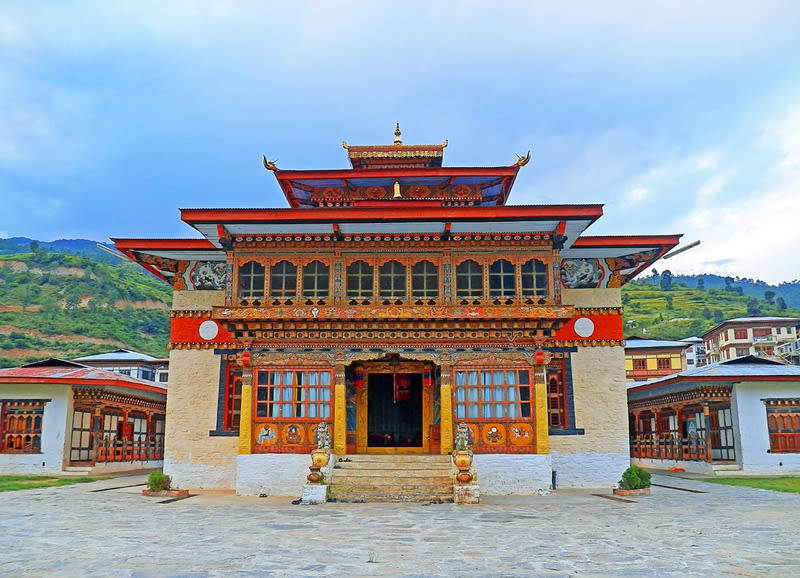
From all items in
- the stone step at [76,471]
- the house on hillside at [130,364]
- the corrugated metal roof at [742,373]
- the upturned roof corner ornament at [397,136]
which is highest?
the upturned roof corner ornament at [397,136]

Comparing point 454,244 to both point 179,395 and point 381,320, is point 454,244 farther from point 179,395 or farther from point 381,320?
point 179,395

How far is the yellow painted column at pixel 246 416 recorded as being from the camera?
18250 millimetres

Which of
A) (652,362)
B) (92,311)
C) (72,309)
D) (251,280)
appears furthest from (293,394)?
(92,311)

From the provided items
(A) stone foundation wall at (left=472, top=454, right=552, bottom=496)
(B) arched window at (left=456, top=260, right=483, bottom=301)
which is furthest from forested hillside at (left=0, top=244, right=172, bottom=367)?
(A) stone foundation wall at (left=472, top=454, right=552, bottom=496)

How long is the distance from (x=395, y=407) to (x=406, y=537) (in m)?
10.3

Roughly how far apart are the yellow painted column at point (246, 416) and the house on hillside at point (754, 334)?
6270cm

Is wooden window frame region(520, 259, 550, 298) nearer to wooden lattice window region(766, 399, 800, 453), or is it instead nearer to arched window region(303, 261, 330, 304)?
arched window region(303, 261, 330, 304)

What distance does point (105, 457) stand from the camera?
26.8 meters

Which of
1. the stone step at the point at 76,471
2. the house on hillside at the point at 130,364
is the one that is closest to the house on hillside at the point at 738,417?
the stone step at the point at 76,471

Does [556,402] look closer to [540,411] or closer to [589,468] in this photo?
[589,468]

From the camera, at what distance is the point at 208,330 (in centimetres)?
2198

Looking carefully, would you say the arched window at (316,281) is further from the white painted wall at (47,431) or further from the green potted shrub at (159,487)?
the white painted wall at (47,431)

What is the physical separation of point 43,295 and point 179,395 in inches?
3042

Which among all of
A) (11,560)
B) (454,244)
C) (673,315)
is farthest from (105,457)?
(673,315)
